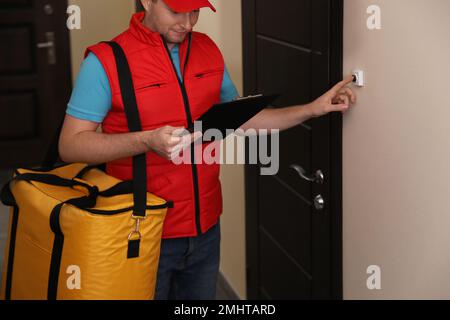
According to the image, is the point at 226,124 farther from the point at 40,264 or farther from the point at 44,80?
the point at 44,80

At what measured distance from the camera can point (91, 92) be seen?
232 cm

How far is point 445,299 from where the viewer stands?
2.09 metres

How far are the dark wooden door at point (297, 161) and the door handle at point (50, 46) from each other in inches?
103

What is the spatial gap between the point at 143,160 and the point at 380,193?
0.68m

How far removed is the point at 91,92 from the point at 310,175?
2.77ft

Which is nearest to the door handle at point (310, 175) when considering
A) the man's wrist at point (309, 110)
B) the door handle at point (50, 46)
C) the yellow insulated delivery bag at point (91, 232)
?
the man's wrist at point (309, 110)

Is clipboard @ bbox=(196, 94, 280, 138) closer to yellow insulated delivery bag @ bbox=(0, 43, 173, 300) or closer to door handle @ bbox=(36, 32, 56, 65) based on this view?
yellow insulated delivery bag @ bbox=(0, 43, 173, 300)

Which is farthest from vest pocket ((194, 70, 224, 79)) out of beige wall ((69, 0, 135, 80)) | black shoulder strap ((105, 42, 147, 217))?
beige wall ((69, 0, 135, 80))

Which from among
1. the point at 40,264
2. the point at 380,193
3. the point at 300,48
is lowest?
the point at 40,264

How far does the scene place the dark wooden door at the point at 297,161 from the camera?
2584 millimetres

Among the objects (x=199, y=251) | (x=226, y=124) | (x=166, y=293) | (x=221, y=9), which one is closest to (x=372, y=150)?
(x=226, y=124)

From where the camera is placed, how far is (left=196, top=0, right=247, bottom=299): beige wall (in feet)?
11.2

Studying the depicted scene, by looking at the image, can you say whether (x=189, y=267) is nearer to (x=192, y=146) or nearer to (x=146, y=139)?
(x=192, y=146)
